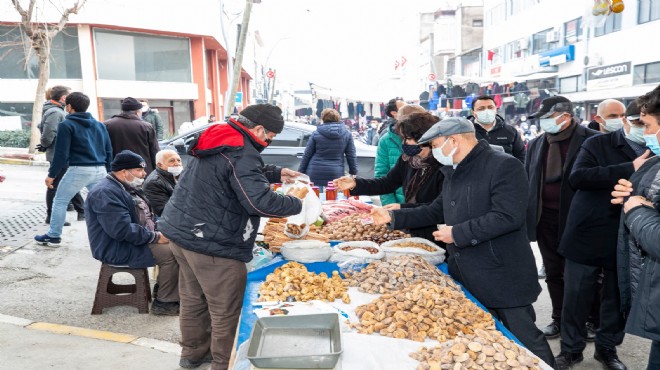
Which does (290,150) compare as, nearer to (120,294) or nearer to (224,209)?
(120,294)

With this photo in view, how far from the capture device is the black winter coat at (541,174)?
15.1 feet

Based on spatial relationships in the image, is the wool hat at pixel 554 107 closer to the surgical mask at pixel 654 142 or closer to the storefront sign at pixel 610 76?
the surgical mask at pixel 654 142

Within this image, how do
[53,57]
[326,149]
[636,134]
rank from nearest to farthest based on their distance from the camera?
[636,134], [326,149], [53,57]

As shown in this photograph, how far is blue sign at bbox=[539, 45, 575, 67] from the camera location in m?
30.7

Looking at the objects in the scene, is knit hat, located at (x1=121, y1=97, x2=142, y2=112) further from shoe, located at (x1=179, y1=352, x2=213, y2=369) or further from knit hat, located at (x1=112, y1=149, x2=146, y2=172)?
shoe, located at (x1=179, y1=352, x2=213, y2=369)

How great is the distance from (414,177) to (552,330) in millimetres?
1902

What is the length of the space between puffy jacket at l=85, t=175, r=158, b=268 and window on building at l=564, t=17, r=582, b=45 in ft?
101

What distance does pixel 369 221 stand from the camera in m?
4.91

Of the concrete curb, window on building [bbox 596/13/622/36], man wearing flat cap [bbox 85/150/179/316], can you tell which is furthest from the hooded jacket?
window on building [bbox 596/13/622/36]

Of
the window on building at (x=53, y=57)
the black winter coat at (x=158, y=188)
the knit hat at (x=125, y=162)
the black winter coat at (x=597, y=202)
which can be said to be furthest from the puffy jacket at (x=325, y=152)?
the window on building at (x=53, y=57)

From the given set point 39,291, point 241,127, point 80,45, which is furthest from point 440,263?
point 80,45

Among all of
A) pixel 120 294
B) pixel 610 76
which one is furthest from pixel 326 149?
pixel 610 76

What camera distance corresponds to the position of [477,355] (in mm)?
2336

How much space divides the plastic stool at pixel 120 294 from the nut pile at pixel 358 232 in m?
1.88
